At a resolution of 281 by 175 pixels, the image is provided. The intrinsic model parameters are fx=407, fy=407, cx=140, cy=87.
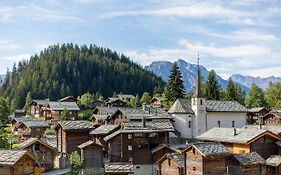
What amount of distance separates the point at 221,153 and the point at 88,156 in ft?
55.9

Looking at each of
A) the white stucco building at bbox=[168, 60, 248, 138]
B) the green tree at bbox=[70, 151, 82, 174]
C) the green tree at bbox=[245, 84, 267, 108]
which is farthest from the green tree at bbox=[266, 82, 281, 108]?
the green tree at bbox=[70, 151, 82, 174]

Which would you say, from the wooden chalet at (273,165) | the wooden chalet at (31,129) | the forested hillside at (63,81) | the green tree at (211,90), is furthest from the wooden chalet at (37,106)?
the wooden chalet at (273,165)

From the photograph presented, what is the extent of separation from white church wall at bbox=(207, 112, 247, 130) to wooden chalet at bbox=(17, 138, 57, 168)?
2929cm

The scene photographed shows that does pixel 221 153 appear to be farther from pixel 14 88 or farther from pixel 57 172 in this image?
pixel 14 88

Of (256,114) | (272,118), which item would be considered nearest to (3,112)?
(256,114)

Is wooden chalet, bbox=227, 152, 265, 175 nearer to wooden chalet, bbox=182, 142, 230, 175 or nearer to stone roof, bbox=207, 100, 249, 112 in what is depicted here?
wooden chalet, bbox=182, 142, 230, 175

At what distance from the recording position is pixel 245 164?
43.2m

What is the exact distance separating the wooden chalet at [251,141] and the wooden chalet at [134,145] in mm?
8198

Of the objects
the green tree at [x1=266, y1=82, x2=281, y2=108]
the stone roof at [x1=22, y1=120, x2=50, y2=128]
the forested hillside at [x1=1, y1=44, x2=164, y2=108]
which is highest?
the forested hillside at [x1=1, y1=44, x2=164, y2=108]

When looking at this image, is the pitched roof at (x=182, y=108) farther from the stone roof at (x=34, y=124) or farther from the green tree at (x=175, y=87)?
the stone roof at (x=34, y=124)

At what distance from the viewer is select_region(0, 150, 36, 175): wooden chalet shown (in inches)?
1564

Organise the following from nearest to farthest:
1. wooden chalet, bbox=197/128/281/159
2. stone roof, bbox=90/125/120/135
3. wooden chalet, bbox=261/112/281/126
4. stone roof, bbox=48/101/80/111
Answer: wooden chalet, bbox=197/128/281/159 < stone roof, bbox=90/125/120/135 < wooden chalet, bbox=261/112/281/126 < stone roof, bbox=48/101/80/111

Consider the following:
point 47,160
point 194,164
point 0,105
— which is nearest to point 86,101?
point 0,105

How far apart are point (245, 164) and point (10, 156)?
24.3 m
